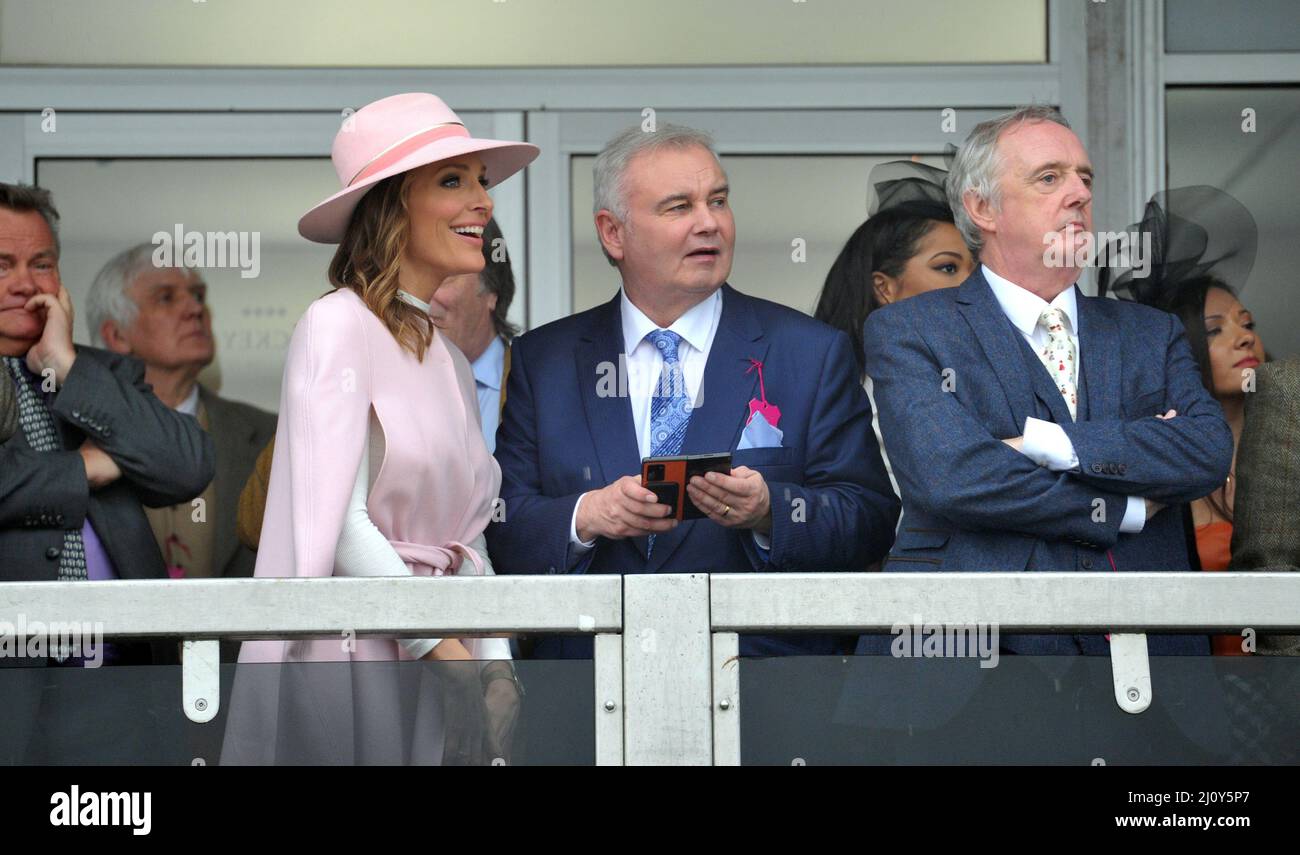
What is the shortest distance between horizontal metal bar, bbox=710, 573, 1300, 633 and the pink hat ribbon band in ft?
4.36

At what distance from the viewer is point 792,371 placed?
4.30 metres

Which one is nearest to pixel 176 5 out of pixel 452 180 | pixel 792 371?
pixel 452 180

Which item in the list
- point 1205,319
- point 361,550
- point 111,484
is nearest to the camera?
point 361,550

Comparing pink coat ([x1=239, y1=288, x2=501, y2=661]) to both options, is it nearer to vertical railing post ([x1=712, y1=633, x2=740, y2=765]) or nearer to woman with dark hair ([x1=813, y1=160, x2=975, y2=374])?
vertical railing post ([x1=712, y1=633, x2=740, y2=765])

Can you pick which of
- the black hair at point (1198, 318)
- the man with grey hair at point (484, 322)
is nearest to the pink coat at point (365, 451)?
the man with grey hair at point (484, 322)

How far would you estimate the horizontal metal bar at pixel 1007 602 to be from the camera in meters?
3.18

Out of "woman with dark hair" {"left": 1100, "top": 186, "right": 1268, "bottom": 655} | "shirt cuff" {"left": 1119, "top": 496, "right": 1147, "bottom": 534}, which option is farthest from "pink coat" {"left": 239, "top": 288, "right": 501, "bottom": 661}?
"woman with dark hair" {"left": 1100, "top": 186, "right": 1268, "bottom": 655}

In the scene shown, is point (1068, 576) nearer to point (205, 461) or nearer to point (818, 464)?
point (818, 464)

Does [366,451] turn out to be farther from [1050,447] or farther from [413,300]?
[1050,447]

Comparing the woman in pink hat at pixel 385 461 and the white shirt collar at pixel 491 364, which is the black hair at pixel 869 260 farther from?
the woman in pink hat at pixel 385 461

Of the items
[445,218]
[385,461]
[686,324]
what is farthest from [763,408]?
[385,461]

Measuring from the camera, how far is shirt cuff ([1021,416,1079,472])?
3.81 meters

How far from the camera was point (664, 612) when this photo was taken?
10.5 ft

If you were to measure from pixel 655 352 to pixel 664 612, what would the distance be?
1.28 metres
